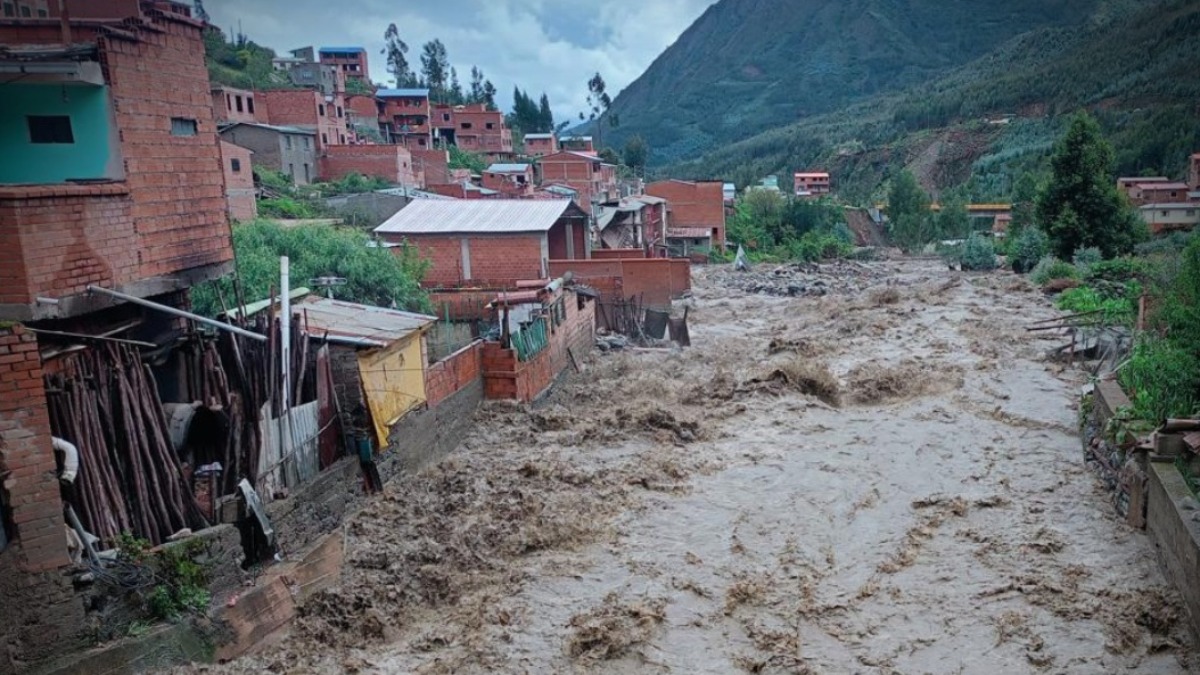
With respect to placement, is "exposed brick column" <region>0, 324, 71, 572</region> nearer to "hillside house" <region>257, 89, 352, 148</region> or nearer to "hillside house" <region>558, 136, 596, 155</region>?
"hillside house" <region>257, 89, 352, 148</region>

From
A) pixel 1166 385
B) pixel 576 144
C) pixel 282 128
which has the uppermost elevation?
pixel 576 144

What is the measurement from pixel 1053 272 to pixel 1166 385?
20386 millimetres

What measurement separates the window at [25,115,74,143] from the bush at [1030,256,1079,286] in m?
27.7

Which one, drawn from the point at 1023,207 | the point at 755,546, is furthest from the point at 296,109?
the point at 1023,207

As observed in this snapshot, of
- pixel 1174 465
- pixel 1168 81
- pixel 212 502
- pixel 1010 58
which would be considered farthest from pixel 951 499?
pixel 1010 58

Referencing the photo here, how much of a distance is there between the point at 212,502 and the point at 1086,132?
1239 inches

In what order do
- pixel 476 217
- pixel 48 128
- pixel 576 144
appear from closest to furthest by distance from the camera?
pixel 48 128 → pixel 476 217 → pixel 576 144

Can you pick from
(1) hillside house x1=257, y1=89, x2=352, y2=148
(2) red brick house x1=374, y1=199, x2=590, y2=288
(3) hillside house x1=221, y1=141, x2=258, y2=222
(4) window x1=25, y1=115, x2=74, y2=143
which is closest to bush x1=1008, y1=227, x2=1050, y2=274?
(2) red brick house x1=374, y1=199, x2=590, y2=288

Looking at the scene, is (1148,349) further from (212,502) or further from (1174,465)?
(212,502)

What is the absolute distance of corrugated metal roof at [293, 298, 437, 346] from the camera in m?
9.05

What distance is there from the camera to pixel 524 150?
67625 mm

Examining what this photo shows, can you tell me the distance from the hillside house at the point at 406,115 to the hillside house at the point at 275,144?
1819 centimetres

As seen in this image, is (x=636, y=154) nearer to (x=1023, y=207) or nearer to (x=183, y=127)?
(x=1023, y=207)

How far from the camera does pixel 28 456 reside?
5.50 meters
